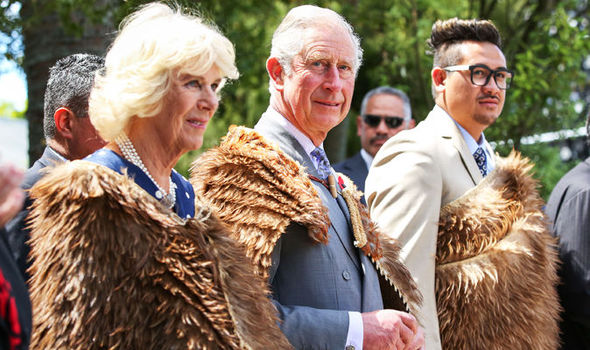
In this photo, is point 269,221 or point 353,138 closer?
point 269,221

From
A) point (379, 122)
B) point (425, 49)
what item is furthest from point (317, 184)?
point (425, 49)

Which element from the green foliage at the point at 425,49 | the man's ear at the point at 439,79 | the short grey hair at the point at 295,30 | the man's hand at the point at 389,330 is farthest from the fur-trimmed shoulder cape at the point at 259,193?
the green foliage at the point at 425,49

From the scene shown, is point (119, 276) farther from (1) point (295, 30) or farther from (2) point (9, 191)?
(1) point (295, 30)

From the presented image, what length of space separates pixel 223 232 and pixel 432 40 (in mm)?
2136

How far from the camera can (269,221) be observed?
2334 mm

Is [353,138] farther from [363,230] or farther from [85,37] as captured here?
[363,230]

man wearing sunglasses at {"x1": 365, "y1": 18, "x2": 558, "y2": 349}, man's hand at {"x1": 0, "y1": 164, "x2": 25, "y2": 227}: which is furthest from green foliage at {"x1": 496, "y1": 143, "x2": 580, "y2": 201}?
man's hand at {"x1": 0, "y1": 164, "x2": 25, "y2": 227}

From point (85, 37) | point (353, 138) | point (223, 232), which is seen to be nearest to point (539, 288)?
point (223, 232)

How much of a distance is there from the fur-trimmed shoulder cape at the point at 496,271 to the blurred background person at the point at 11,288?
180cm

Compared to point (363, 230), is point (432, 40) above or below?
above

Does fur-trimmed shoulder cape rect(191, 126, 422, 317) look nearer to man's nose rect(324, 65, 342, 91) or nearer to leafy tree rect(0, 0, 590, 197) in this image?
man's nose rect(324, 65, 342, 91)

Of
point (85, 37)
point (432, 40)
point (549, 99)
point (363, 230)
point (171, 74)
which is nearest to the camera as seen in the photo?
point (171, 74)

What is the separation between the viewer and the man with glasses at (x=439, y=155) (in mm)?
2982

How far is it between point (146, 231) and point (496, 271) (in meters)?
1.67
